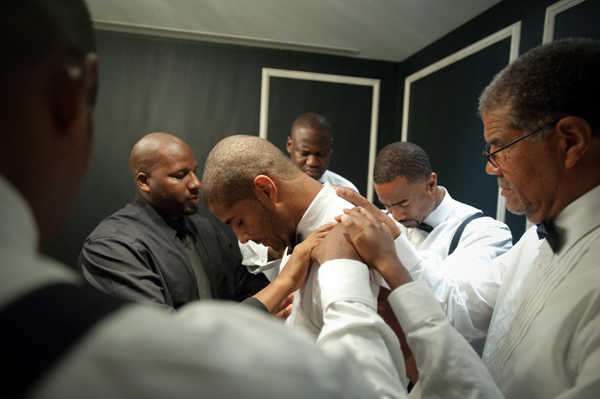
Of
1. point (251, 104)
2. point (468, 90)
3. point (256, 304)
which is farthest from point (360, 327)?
point (251, 104)

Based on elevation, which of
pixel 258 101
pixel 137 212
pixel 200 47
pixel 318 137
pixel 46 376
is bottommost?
pixel 137 212

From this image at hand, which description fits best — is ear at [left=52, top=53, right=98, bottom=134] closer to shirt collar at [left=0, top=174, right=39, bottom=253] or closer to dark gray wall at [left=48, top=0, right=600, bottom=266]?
shirt collar at [left=0, top=174, right=39, bottom=253]

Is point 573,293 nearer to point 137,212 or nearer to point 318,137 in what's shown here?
point 137,212

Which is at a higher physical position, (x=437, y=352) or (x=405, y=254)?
(x=405, y=254)

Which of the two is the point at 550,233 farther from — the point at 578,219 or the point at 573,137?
the point at 573,137

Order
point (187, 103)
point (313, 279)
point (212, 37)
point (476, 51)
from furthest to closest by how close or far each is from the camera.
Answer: point (187, 103), point (212, 37), point (476, 51), point (313, 279)

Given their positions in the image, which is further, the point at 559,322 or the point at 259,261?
the point at 259,261

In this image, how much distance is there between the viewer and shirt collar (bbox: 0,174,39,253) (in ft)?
1.04

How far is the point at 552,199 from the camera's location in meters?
1.04

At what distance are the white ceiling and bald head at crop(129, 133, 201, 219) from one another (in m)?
1.55

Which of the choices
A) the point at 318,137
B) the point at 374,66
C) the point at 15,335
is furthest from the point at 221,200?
the point at 374,66

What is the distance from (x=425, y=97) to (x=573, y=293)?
3.73 metres

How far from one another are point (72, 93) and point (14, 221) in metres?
0.14

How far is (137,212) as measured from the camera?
238 centimetres
